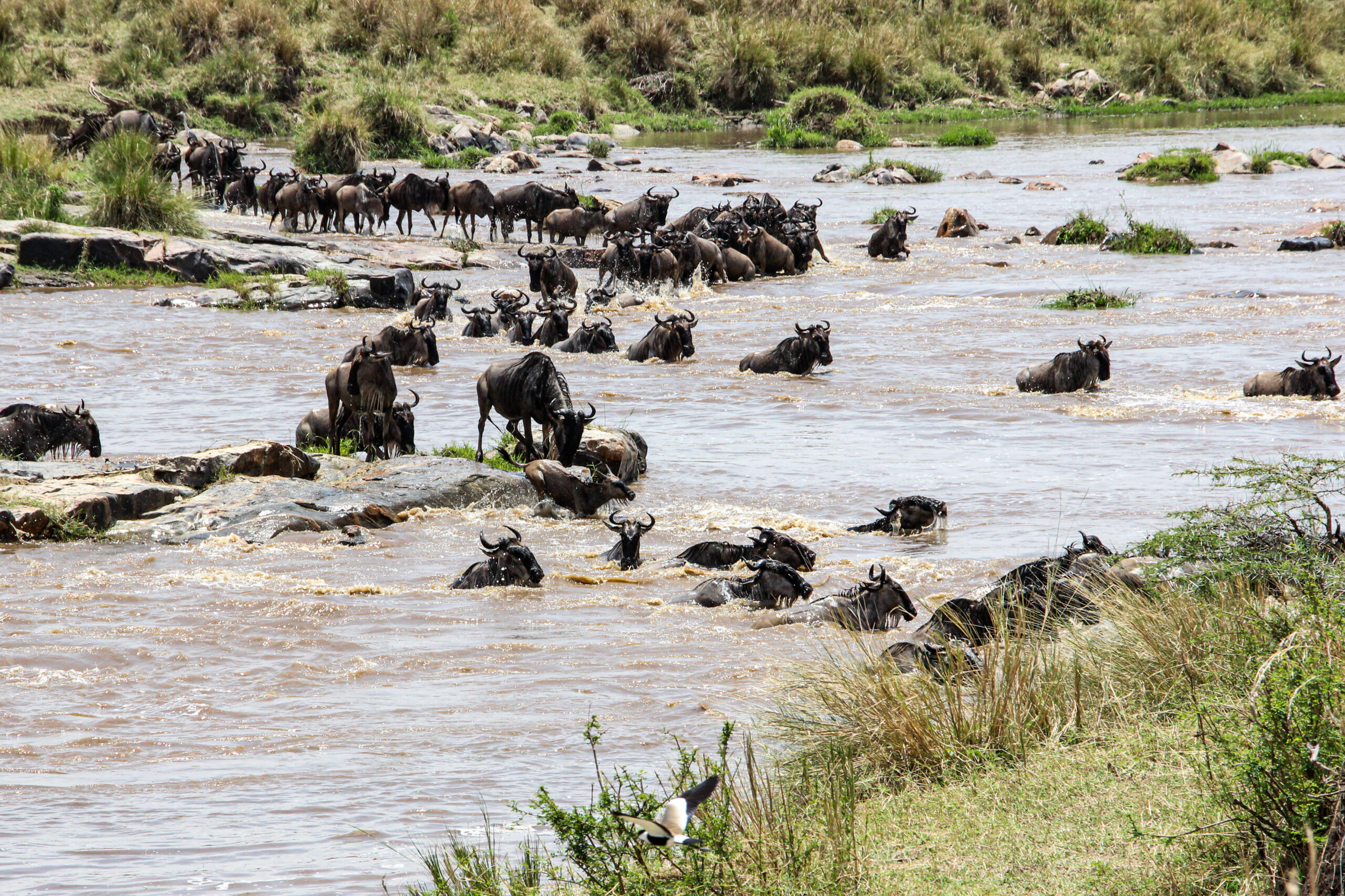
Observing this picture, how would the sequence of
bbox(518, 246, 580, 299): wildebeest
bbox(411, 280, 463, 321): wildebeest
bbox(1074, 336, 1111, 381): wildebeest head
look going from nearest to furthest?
bbox(1074, 336, 1111, 381): wildebeest head, bbox(411, 280, 463, 321): wildebeest, bbox(518, 246, 580, 299): wildebeest

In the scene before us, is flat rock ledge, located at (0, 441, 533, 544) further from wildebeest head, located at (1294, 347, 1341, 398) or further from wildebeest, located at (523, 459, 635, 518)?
wildebeest head, located at (1294, 347, 1341, 398)

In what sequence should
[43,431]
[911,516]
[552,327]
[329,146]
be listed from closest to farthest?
[911,516] → [43,431] → [552,327] → [329,146]

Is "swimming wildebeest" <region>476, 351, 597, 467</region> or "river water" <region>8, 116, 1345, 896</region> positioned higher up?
"swimming wildebeest" <region>476, 351, 597, 467</region>

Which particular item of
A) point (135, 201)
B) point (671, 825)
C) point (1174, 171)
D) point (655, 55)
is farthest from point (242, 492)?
point (655, 55)

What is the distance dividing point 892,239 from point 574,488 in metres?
14.2

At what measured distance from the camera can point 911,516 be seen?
8922mm

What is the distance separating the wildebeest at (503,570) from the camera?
7.89 metres

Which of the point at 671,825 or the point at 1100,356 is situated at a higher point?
the point at 1100,356

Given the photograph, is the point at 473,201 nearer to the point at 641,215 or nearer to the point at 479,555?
the point at 641,215

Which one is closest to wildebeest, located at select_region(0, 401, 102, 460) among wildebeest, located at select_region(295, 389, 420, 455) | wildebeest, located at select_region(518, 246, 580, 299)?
wildebeest, located at select_region(295, 389, 420, 455)

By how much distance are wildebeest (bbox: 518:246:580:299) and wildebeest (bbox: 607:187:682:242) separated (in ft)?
12.4

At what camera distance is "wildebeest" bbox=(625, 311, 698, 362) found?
1567cm

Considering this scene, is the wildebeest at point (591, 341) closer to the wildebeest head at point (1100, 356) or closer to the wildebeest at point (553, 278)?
the wildebeest at point (553, 278)

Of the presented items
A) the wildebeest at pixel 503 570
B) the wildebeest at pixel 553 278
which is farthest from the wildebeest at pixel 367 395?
the wildebeest at pixel 553 278
